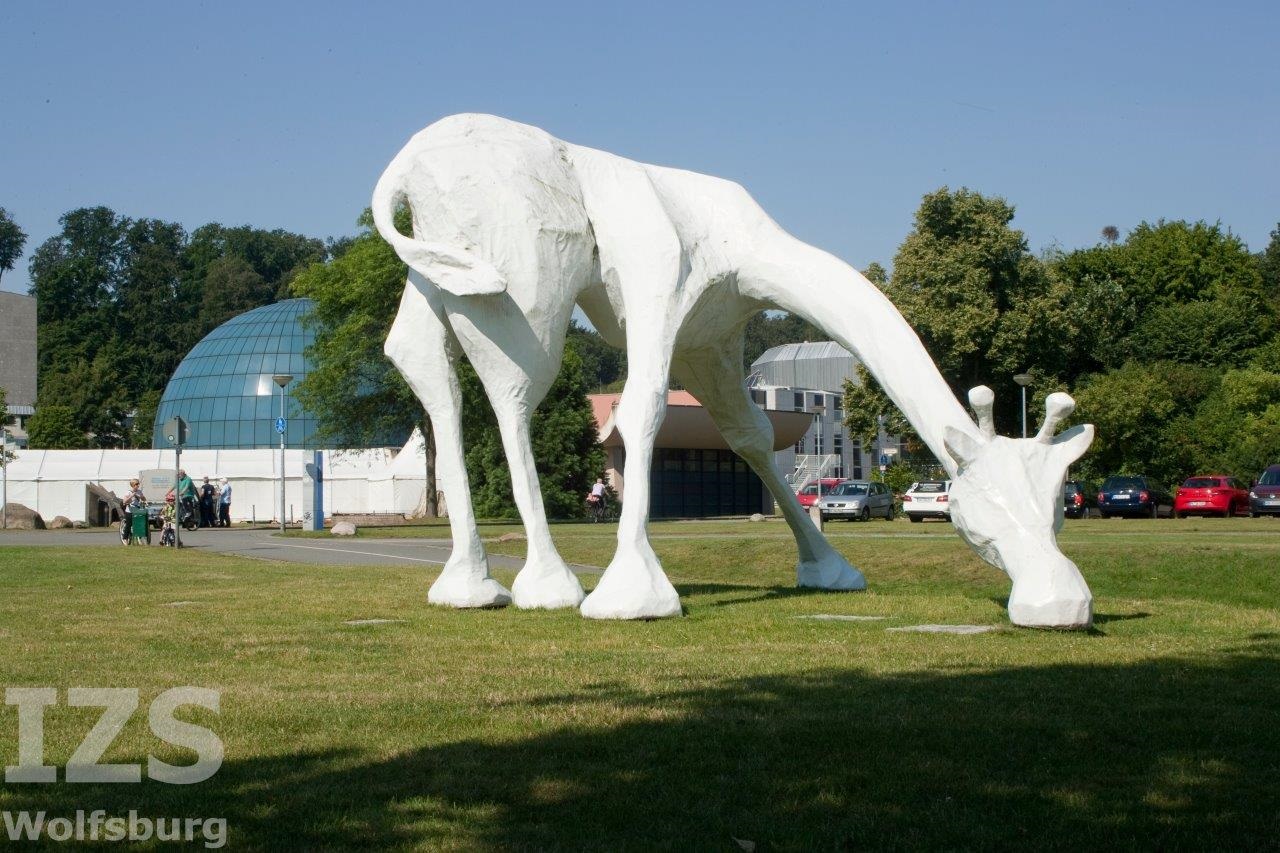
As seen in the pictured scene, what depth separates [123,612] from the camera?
11117 millimetres

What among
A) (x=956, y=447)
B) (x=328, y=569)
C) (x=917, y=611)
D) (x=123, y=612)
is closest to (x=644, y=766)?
(x=956, y=447)

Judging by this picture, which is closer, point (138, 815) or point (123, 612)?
point (138, 815)

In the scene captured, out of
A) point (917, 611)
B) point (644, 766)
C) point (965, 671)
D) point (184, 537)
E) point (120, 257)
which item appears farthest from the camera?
point (120, 257)

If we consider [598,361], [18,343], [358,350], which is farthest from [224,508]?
[598,361]

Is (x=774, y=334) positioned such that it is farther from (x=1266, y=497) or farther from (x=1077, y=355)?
(x=1266, y=497)

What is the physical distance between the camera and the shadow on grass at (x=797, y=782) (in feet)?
13.5

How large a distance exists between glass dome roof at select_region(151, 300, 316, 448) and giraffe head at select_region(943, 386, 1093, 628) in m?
59.1

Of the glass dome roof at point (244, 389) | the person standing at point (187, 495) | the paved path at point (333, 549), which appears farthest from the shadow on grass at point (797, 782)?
the glass dome roof at point (244, 389)

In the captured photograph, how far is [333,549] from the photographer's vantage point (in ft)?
83.9

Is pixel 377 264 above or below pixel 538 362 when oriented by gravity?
above

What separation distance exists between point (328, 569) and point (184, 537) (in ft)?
55.3

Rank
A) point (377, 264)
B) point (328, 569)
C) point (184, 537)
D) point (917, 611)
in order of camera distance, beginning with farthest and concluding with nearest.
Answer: point (377, 264)
point (184, 537)
point (328, 569)
point (917, 611)

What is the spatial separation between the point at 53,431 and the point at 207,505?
30756 mm

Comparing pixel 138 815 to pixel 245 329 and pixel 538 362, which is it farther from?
pixel 245 329
